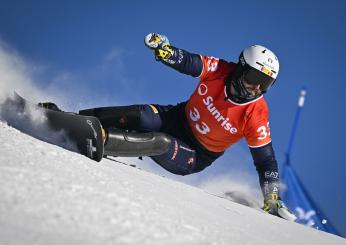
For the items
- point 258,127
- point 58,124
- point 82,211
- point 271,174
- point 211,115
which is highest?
point 211,115

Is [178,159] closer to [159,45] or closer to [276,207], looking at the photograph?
[276,207]

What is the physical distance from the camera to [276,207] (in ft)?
15.6

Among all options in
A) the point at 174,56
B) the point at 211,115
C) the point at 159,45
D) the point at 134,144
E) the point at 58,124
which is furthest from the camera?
the point at 211,115

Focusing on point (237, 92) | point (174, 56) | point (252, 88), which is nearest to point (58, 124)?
point (174, 56)

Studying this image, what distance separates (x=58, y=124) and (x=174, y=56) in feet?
6.12

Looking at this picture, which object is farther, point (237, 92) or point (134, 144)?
point (237, 92)

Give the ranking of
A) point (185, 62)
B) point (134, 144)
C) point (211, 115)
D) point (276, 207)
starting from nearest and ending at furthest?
point (134, 144) < point (276, 207) < point (185, 62) < point (211, 115)

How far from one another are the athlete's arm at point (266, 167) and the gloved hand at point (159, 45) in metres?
1.59

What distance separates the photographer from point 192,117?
571 centimetres

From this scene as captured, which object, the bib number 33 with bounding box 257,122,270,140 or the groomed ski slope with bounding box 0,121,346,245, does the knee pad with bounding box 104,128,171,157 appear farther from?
the groomed ski slope with bounding box 0,121,346,245

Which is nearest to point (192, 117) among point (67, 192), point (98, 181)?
point (98, 181)

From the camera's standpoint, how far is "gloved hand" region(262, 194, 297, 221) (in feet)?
14.8

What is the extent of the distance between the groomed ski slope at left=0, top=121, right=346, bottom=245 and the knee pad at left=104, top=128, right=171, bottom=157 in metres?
1.54

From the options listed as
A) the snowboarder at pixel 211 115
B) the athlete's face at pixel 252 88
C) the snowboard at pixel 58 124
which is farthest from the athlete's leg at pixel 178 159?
the snowboard at pixel 58 124
